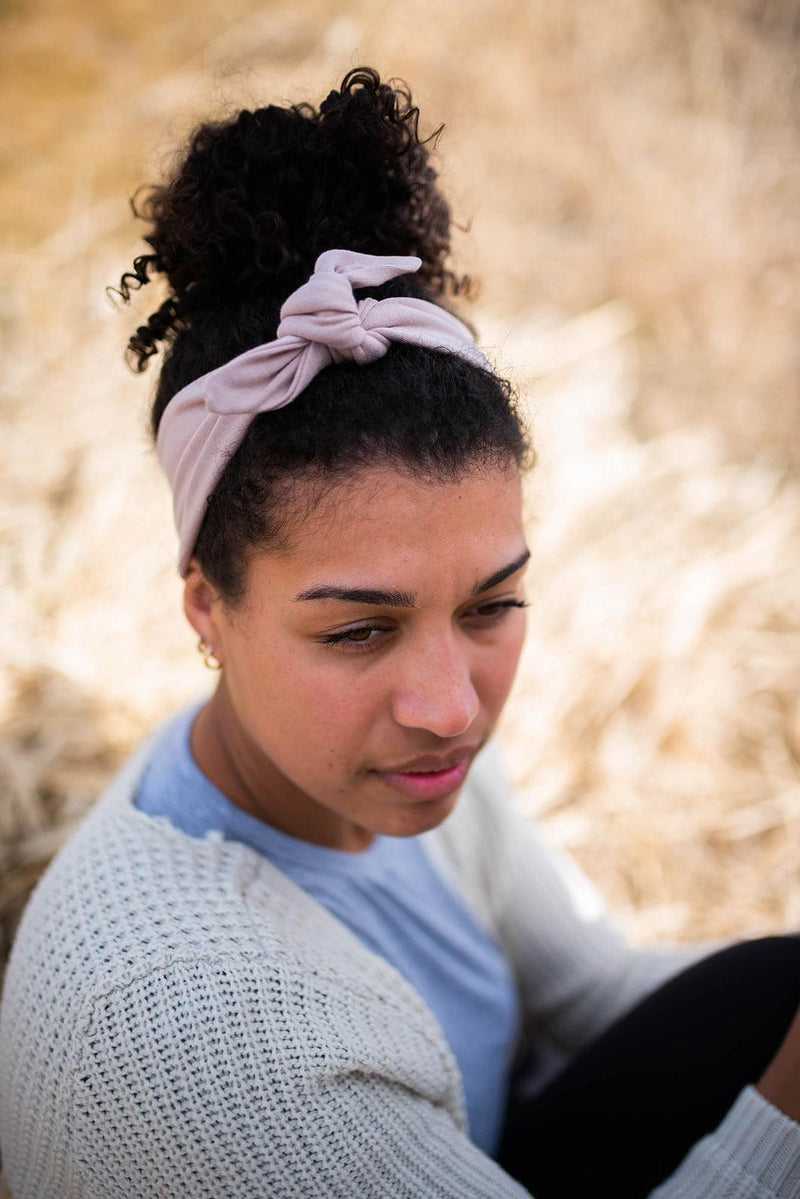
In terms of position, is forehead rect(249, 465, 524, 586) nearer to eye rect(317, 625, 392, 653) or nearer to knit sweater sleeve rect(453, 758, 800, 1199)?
eye rect(317, 625, 392, 653)

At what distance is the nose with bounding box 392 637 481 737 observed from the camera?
1.38 meters

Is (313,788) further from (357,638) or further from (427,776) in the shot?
(357,638)

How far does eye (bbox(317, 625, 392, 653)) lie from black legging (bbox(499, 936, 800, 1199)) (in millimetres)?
993

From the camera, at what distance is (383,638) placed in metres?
1.40

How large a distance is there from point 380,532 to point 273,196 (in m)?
0.63

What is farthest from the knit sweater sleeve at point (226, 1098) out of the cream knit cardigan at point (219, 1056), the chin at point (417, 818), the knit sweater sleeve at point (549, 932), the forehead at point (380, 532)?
the knit sweater sleeve at point (549, 932)

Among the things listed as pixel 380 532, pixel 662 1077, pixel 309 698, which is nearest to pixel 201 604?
pixel 309 698

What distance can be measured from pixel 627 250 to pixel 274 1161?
198 inches

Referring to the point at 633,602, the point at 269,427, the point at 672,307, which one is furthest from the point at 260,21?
the point at 269,427

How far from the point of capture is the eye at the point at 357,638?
54.0 inches

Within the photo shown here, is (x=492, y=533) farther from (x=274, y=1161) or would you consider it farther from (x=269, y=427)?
(x=274, y=1161)

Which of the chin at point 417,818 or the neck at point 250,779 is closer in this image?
the chin at point 417,818

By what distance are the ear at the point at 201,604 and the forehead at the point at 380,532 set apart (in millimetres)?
229

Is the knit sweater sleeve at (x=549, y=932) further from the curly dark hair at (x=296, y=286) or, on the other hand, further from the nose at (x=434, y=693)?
the curly dark hair at (x=296, y=286)
